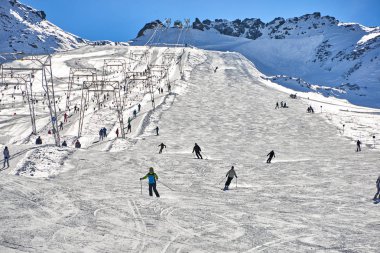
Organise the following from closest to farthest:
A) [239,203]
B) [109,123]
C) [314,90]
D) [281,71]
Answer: [239,203] < [109,123] < [314,90] < [281,71]

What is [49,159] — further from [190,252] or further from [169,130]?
[169,130]

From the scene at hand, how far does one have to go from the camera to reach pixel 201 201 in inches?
629

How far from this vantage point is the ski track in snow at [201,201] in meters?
10.5

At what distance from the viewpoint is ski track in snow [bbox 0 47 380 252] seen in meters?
10.5

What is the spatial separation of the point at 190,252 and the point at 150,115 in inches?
1506

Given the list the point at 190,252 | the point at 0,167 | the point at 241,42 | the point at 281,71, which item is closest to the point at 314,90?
the point at 281,71

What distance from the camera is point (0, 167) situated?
22.0 m

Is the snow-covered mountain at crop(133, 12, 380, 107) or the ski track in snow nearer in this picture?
the ski track in snow

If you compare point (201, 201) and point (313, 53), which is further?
point (313, 53)

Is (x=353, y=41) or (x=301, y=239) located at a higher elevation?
(x=353, y=41)

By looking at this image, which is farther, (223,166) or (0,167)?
(223,166)

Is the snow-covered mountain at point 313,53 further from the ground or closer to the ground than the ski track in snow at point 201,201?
further from the ground

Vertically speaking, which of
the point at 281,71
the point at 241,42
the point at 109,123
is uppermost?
the point at 241,42

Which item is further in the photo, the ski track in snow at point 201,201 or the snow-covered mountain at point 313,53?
the snow-covered mountain at point 313,53
